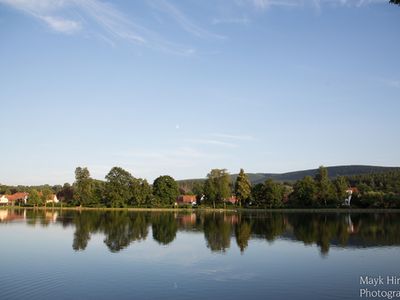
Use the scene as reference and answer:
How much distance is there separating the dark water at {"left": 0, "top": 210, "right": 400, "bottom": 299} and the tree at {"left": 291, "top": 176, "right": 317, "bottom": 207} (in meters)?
59.7

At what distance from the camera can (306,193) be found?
10931 cm

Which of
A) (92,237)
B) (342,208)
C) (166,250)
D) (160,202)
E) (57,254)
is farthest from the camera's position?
(160,202)

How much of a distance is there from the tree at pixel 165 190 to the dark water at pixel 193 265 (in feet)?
239

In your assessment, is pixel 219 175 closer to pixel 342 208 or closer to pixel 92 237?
pixel 342 208

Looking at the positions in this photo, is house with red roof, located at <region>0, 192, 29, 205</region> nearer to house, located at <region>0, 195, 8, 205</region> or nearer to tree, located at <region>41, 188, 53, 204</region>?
house, located at <region>0, 195, 8, 205</region>

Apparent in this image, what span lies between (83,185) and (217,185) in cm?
3973

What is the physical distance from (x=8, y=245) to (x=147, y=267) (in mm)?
18088

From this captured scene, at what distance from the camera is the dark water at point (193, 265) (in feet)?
71.1

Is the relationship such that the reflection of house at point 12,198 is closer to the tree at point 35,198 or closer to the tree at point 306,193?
the tree at point 35,198

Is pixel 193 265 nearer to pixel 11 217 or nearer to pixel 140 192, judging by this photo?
pixel 11 217

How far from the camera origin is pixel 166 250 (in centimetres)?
3659

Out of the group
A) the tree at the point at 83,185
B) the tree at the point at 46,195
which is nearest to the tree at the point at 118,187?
the tree at the point at 83,185

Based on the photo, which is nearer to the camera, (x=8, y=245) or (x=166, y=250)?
(x=166, y=250)

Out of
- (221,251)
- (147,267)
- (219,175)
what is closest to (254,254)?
(221,251)
